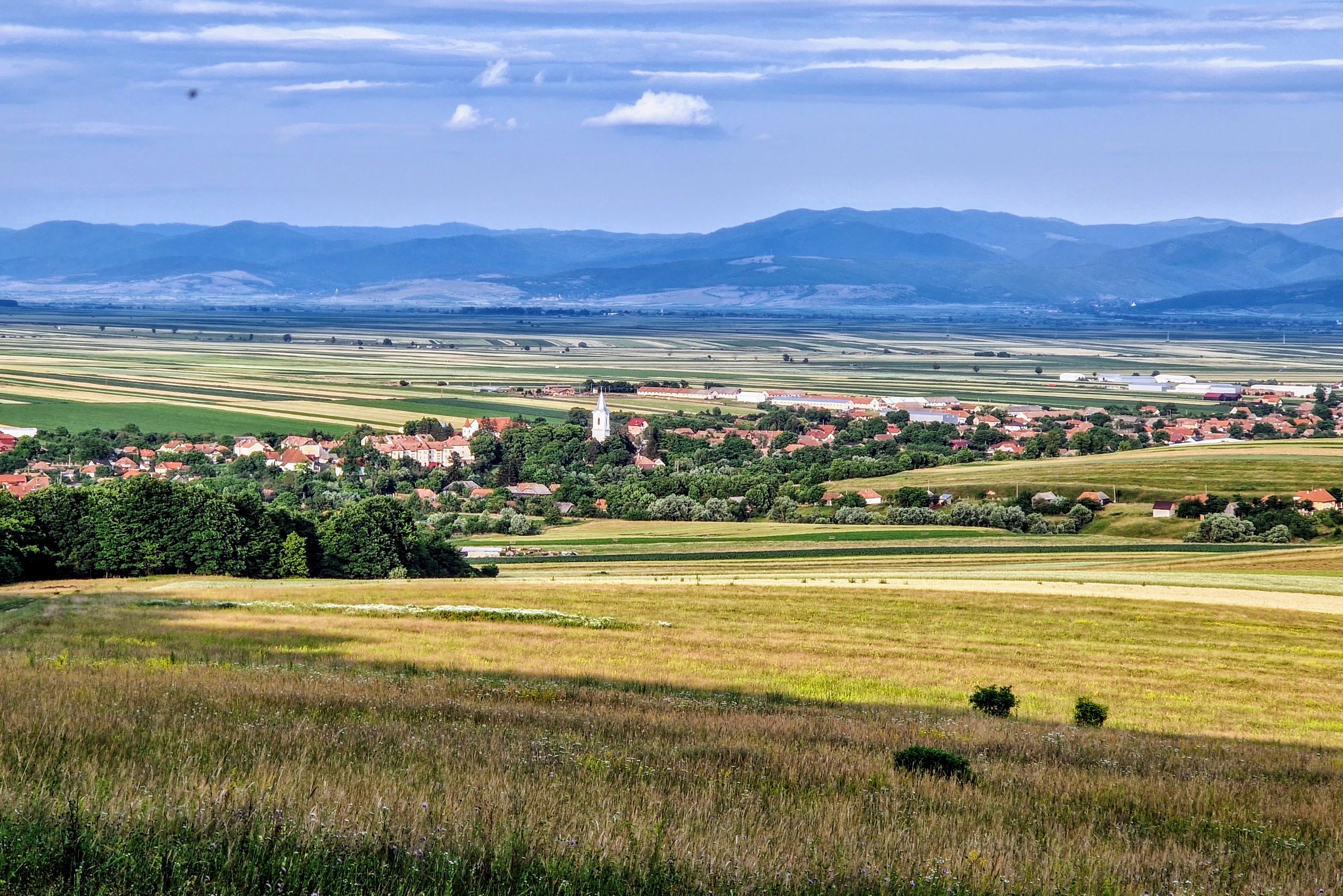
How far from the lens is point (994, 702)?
18.5 m

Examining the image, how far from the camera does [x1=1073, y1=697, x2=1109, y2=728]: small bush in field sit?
17.8 meters

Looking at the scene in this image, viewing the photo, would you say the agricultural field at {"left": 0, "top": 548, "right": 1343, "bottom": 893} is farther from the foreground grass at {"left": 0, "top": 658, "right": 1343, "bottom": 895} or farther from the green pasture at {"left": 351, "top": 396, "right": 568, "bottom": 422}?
the green pasture at {"left": 351, "top": 396, "right": 568, "bottom": 422}

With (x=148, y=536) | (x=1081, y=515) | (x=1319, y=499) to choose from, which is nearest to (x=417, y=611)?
(x=148, y=536)

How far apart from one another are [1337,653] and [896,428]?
103 meters

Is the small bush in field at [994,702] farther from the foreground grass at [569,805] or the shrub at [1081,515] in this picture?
the shrub at [1081,515]

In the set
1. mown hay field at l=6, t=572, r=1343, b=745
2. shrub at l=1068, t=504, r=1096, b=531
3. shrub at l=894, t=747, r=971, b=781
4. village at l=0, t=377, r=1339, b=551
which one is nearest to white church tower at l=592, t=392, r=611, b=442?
village at l=0, t=377, r=1339, b=551

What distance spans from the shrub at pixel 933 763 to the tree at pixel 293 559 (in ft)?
135

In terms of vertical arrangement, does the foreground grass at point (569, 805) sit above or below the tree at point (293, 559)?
above

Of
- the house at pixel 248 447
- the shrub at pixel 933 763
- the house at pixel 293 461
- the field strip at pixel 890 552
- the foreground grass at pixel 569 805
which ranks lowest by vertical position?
the field strip at pixel 890 552

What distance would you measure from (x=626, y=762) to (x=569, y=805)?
2.19 meters

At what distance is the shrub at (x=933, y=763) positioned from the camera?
10.1m

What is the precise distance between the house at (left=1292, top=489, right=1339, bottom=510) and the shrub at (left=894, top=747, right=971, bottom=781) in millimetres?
67684

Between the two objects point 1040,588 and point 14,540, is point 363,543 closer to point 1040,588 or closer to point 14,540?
point 14,540

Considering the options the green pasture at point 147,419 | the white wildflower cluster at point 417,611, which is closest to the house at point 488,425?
the green pasture at point 147,419
